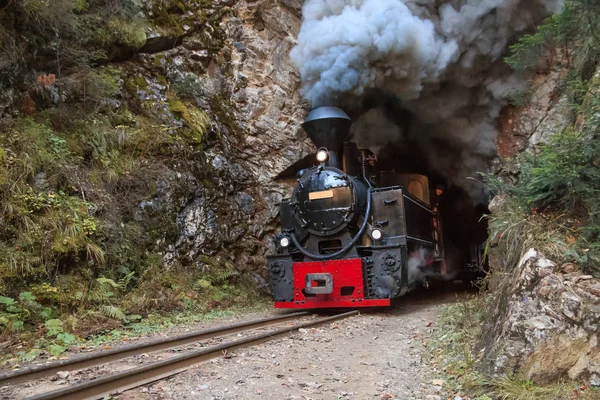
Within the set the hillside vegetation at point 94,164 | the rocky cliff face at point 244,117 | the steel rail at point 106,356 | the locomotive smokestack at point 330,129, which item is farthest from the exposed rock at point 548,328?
the rocky cliff face at point 244,117

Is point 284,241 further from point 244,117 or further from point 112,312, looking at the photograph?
point 244,117

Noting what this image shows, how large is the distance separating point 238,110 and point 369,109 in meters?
3.11

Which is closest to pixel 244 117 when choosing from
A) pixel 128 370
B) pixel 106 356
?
pixel 106 356

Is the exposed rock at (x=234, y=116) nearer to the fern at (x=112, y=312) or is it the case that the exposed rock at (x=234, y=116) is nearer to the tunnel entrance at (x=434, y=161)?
the tunnel entrance at (x=434, y=161)

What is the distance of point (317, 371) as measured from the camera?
12.3ft

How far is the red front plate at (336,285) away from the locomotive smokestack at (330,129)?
76.3 inches

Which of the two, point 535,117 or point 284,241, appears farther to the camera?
point 535,117

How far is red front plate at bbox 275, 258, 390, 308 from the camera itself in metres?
6.75

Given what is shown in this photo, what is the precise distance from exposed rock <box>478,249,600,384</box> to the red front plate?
10.9ft

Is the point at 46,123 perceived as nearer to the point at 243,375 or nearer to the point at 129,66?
the point at 129,66

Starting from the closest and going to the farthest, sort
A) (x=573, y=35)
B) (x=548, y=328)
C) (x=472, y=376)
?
(x=548, y=328)
(x=472, y=376)
(x=573, y=35)

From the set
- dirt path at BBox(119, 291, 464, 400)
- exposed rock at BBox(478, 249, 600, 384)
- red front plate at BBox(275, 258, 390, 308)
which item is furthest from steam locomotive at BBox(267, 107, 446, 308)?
exposed rock at BBox(478, 249, 600, 384)

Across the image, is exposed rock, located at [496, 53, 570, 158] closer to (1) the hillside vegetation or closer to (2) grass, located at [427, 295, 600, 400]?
(2) grass, located at [427, 295, 600, 400]

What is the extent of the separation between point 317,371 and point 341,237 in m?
3.67
